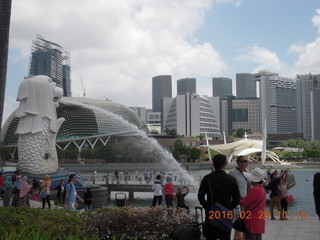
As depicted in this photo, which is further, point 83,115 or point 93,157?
point 83,115

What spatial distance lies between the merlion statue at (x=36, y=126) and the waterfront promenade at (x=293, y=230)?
15.3 meters

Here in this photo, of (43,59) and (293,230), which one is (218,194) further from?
(43,59)

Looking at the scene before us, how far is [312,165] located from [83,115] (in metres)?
50.2

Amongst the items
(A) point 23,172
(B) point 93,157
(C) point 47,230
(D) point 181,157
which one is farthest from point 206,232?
(D) point 181,157

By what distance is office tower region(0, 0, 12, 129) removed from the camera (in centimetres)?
880

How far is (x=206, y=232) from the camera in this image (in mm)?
5922

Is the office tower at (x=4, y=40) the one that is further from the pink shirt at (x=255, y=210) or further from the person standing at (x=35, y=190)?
the person standing at (x=35, y=190)

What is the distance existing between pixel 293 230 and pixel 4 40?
7.49 meters

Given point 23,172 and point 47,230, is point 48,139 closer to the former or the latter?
point 23,172

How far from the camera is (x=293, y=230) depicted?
32.6ft

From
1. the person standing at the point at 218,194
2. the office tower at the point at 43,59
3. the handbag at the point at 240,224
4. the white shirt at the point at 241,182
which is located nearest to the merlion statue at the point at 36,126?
the white shirt at the point at 241,182

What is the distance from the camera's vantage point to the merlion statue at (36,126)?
2361cm

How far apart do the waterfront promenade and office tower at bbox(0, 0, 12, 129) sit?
241 inches

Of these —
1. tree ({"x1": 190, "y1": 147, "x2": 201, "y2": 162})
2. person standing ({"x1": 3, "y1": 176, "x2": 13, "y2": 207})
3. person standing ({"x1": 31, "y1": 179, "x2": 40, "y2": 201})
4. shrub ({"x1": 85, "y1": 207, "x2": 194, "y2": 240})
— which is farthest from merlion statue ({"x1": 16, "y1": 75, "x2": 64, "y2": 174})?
tree ({"x1": 190, "y1": 147, "x2": 201, "y2": 162})
